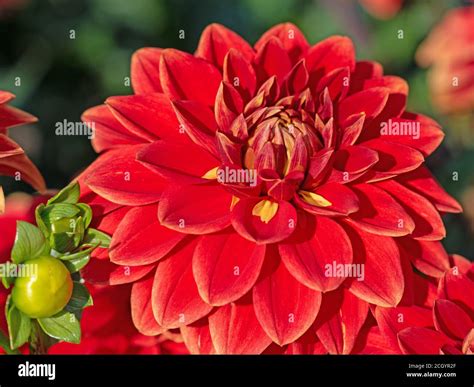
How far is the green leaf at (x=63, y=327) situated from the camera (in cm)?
93

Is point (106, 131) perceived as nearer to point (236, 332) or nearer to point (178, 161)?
point (178, 161)

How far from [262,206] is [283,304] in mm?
123

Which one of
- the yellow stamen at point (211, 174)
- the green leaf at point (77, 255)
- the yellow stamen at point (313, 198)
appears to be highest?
the yellow stamen at point (211, 174)

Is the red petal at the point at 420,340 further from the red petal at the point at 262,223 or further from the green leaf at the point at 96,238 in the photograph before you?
the green leaf at the point at 96,238

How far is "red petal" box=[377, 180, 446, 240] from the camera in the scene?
920 millimetres

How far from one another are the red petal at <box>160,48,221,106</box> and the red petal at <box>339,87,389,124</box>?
0.17 meters

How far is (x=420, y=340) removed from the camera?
0.94 meters

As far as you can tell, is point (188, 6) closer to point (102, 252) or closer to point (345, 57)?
point (345, 57)

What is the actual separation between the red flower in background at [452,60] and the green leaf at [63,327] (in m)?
0.64

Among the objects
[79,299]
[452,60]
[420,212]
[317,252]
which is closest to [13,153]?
[79,299]

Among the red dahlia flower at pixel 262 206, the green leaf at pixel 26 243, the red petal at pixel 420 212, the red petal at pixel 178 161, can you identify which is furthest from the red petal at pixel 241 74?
the green leaf at pixel 26 243

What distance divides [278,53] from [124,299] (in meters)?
0.39

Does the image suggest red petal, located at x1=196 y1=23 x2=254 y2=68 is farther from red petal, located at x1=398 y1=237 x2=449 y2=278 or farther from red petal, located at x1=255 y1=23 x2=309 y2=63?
red petal, located at x1=398 y1=237 x2=449 y2=278

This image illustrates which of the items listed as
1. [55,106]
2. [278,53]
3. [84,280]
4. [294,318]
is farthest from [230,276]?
[55,106]
